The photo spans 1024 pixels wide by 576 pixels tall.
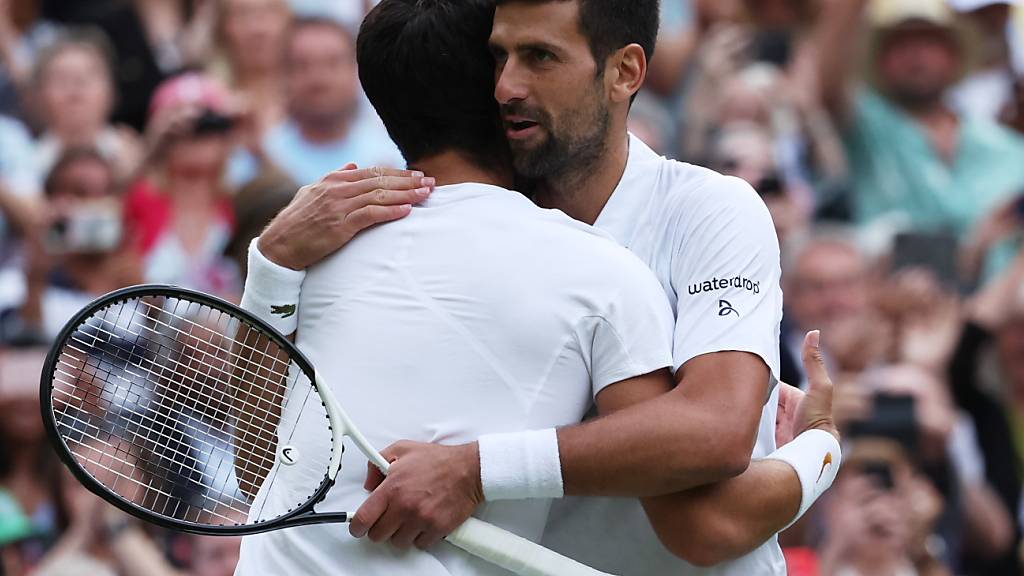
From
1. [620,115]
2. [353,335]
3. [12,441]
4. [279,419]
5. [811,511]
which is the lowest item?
[811,511]

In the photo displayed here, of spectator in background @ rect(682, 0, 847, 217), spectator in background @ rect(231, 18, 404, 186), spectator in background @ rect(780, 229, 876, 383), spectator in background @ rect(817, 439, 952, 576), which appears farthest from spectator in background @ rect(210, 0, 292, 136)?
spectator in background @ rect(817, 439, 952, 576)

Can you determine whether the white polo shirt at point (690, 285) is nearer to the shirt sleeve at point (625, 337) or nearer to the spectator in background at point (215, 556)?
the shirt sleeve at point (625, 337)

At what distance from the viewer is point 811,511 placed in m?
6.81

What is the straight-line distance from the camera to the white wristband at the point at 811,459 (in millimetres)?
3072

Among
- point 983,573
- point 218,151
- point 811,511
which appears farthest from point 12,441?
point 983,573

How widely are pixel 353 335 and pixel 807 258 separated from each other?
15.6 feet

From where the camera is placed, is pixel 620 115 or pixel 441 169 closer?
pixel 441 169

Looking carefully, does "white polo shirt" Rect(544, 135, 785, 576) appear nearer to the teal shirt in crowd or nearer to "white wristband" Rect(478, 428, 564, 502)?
"white wristband" Rect(478, 428, 564, 502)

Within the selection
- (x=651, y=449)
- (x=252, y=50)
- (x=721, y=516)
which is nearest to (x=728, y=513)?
(x=721, y=516)

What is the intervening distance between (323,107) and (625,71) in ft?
15.8

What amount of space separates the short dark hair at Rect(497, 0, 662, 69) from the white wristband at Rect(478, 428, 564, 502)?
2.84 ft

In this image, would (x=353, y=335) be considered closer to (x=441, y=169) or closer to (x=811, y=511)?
(x=441, y=169)

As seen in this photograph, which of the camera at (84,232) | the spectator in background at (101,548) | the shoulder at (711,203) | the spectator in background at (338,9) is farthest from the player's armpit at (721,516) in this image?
the spectator in background at (338,9)

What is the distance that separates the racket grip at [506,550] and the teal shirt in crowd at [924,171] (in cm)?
521
